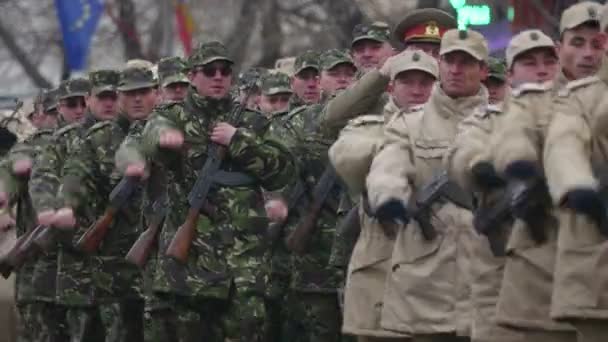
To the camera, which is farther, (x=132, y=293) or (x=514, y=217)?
(x=132, y=293)

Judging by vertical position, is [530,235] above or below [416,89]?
below

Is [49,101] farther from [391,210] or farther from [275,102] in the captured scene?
[391,210]

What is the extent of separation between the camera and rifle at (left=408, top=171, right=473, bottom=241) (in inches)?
604

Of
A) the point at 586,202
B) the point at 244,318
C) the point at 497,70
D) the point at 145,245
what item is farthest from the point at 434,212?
the point at 145,245

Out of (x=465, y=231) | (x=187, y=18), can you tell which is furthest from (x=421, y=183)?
(x=187, y=18)

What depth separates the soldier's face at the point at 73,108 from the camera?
73.0 ft

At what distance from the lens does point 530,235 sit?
1407 cm

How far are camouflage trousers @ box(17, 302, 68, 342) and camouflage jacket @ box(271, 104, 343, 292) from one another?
2.49 m

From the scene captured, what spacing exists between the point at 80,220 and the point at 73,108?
74.6 inches

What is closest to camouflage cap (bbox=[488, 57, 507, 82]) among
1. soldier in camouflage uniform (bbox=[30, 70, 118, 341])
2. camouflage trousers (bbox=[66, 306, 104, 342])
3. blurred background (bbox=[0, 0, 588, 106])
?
soldier in camouflage uniform (bbox=[30, 70, 118, 341])

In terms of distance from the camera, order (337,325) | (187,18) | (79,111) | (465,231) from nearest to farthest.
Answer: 1. (465,231)
2. (337,325)
3. (79,111)
4. (187,18)

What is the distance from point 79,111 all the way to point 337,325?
3881mm

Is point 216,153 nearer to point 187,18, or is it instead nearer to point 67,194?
point 67,194

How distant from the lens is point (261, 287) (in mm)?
17562
